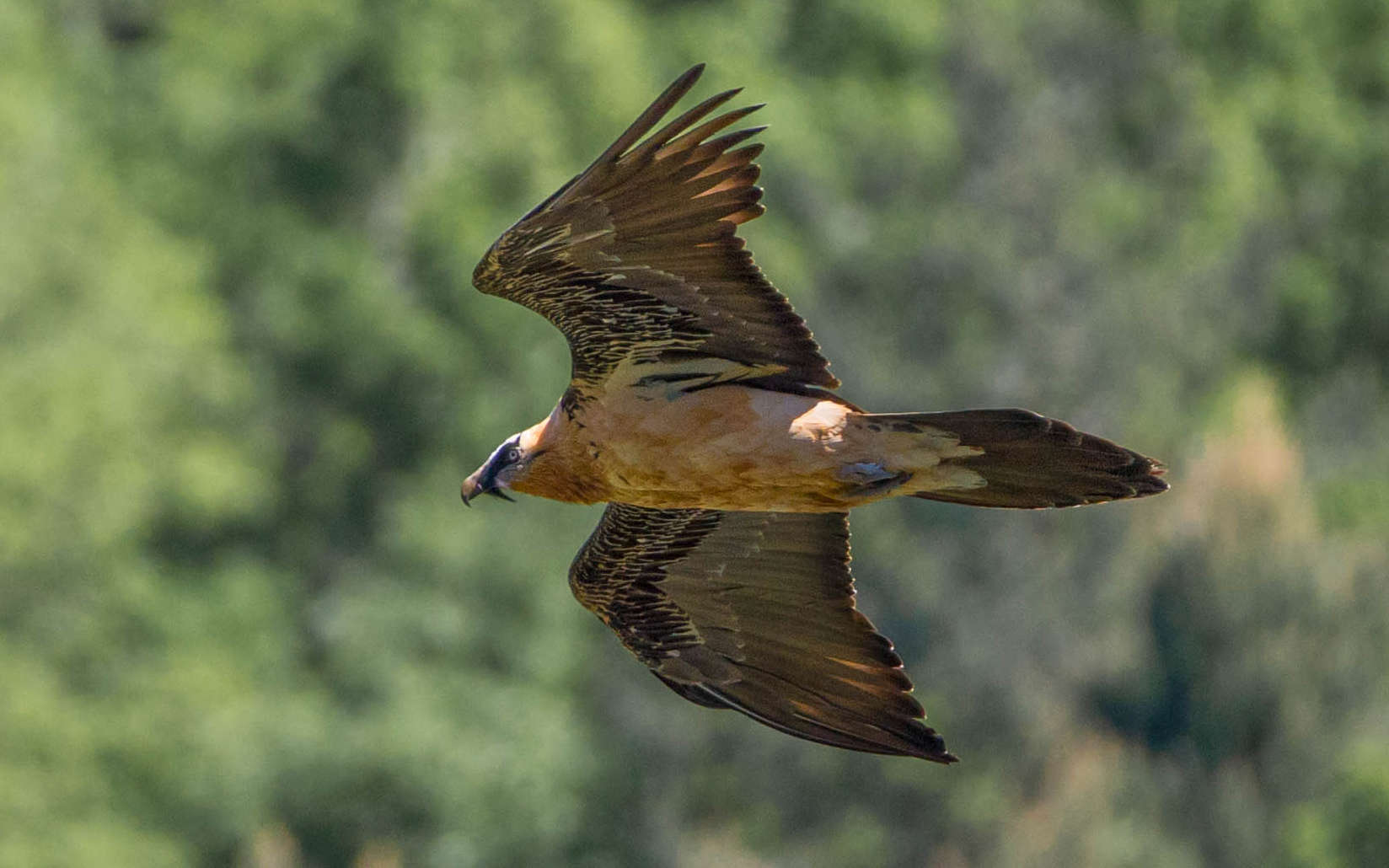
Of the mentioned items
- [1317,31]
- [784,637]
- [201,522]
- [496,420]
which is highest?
[1317,31]

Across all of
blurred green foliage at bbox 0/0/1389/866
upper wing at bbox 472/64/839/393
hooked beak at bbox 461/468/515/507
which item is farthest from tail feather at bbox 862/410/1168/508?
blurred green foliage at bbox 0/0/1389/866

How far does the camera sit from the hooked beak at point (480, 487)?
10.8 metres

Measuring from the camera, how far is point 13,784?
118 feet

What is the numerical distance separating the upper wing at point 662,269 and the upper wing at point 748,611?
4.11ft

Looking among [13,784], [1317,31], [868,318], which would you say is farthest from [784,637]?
[1317,31]

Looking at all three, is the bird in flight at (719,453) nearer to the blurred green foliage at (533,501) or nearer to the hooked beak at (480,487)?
the hooked beak at (480,487)

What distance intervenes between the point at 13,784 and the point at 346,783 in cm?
516

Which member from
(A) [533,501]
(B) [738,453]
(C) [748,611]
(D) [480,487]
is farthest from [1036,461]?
(A) [533,501]

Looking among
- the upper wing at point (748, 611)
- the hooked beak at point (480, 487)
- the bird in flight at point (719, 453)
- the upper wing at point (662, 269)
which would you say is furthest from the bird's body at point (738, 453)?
the upper wing at point (748, 611)

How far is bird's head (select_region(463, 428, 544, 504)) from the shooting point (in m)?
10.6

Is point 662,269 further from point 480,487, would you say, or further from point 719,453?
point 480,487

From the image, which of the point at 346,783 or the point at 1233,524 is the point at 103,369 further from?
the point at 1233,524

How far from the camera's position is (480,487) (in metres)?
10.9

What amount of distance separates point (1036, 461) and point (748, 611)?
221 cm
